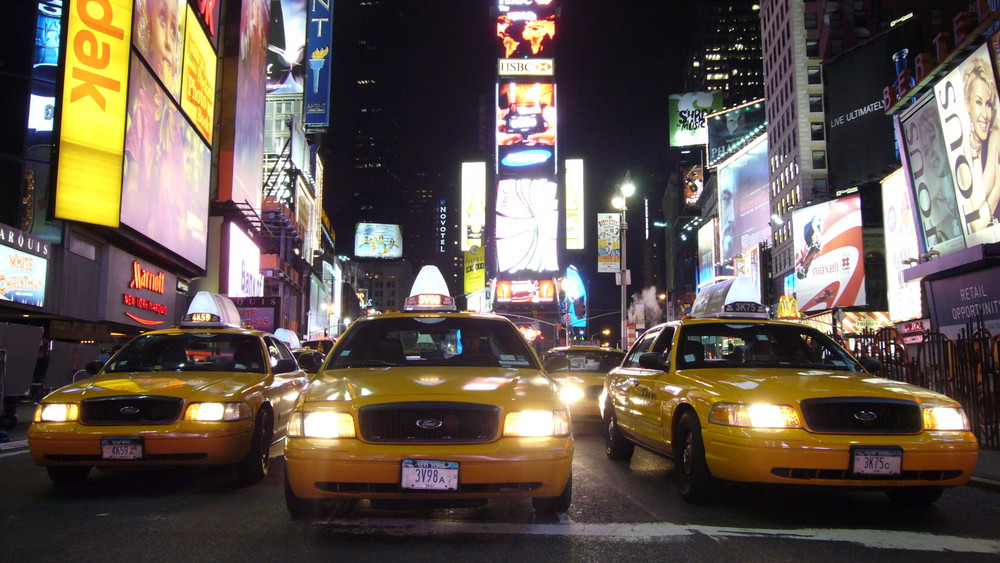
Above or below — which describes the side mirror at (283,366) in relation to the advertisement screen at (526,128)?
below

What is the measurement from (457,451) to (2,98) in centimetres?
2500

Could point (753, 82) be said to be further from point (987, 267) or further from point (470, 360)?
point (470, 360)

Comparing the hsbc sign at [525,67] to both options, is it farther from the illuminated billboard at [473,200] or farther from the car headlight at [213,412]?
the car headlight at [213,412]

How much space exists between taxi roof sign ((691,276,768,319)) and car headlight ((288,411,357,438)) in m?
4.61

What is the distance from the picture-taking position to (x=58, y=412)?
250 inches

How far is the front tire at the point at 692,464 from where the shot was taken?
5.89m

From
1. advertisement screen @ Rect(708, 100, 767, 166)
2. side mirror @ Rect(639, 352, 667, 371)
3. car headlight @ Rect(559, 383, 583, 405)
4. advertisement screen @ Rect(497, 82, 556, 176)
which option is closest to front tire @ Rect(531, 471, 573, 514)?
side mirror @ Rect(639, 352, 667, 371)

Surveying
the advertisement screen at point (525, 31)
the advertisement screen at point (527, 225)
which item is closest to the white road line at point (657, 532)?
the advertisement screen at point (527, 225)

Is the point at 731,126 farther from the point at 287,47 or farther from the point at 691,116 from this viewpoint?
the point at 287,47

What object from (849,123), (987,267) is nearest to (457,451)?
(987,267)

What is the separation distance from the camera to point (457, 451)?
469 cm

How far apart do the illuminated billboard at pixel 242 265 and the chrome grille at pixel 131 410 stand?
105 ft

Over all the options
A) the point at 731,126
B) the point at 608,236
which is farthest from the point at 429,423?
the point at 731,126

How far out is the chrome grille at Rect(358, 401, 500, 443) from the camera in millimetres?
4773
